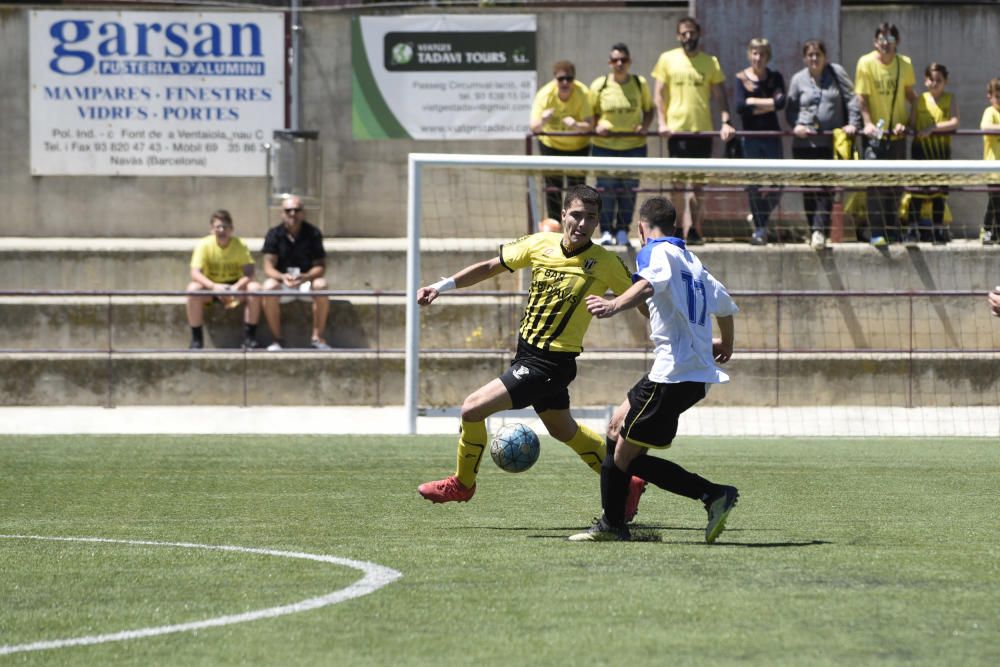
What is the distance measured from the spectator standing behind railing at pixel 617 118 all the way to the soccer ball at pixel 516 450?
29.5ft

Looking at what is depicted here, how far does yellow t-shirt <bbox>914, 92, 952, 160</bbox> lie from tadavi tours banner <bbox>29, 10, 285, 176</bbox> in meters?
7.89

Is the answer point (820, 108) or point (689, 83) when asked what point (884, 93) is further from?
point (689, 83)

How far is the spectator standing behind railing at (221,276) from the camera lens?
1702 cm

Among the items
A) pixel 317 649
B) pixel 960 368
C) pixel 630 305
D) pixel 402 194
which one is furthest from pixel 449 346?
pixel 317 649

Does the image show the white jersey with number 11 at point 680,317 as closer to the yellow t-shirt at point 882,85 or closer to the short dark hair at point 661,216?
the short dark hair at point 661,216

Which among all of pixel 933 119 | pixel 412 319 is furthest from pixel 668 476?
pixel 933 119

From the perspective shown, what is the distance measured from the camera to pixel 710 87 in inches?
696

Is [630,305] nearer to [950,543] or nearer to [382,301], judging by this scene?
[950,543]

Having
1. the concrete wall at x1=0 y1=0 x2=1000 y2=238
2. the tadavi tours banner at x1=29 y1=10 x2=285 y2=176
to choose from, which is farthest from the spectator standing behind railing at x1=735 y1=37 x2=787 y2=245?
the tadavi tours banner at x1=29 y1=10 x2=285 y2=176

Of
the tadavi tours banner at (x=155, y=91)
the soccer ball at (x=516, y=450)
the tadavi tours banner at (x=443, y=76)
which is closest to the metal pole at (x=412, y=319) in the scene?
the tadavi tours banner at (x=443, y=76)

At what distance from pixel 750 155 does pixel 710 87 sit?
0.92 m

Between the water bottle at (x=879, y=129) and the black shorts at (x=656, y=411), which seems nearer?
the black shorts at (x=656, y=411)

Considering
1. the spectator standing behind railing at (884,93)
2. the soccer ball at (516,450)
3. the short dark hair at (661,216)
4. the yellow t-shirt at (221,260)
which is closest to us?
the short dark hair at (661,216)

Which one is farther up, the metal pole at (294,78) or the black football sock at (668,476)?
the metal pole at (294,78)
